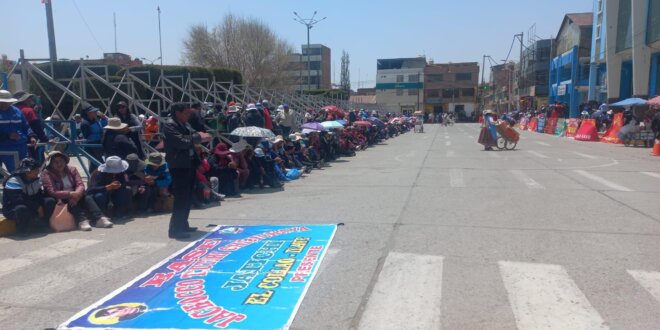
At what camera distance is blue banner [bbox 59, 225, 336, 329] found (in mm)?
4188

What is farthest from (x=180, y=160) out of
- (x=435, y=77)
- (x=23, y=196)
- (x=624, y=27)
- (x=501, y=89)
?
(x=501, y=89)

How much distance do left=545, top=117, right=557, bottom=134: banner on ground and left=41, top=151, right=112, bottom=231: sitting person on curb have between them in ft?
123

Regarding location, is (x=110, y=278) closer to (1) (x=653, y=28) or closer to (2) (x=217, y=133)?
(2) (x=217, y=133)

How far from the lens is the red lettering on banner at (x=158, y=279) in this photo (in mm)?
5070

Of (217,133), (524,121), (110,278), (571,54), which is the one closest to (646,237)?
(110,278)

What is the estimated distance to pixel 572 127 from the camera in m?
33.8

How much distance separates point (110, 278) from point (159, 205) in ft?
12.1

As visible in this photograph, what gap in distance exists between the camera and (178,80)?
105ft

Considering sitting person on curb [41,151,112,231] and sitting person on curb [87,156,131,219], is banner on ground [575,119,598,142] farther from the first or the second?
sitting person on curb [41,151,112,231]


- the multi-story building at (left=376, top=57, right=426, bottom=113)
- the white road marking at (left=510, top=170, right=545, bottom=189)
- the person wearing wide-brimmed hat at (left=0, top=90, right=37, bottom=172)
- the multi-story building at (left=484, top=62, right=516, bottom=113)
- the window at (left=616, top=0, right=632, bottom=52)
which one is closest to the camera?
the person wearing wide-brimmed hat at (left=0, top=90, right=37, bottom=172)

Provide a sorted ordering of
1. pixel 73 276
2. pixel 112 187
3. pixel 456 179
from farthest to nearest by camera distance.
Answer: pixel 456 179 → pixel 112 187 → pixel 73 276

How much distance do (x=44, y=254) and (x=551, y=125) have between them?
39.9m

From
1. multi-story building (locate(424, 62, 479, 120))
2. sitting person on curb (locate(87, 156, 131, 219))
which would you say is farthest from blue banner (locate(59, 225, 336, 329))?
multi-story building (locate(424, 62, 479, 120))

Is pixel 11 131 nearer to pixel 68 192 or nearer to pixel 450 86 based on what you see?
pixel 68 192
